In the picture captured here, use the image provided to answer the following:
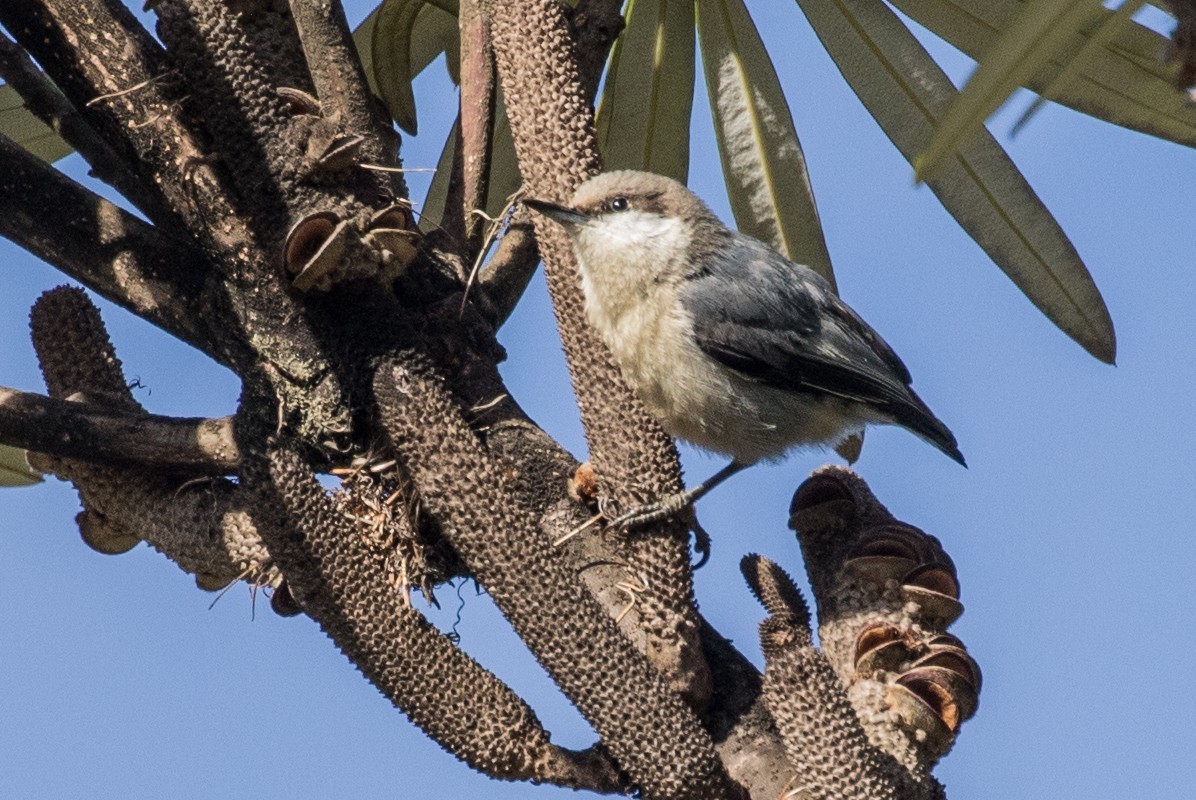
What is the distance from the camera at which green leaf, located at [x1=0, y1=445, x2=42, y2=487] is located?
3.11 m

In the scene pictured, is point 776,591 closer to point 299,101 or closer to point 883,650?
point 883,650

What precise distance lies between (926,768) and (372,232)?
128 centimetres

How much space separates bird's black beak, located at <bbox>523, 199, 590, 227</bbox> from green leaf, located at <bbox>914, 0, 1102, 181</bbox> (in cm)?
161

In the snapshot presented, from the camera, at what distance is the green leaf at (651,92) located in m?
3.33

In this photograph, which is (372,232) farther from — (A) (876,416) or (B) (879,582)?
(A) (876,416)

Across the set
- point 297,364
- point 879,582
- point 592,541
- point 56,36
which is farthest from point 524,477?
point 56,36

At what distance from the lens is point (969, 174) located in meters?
2.95

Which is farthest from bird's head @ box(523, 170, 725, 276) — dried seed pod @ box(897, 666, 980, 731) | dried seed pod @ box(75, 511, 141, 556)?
dried seed pod @ box(897, 666, 980, 731)

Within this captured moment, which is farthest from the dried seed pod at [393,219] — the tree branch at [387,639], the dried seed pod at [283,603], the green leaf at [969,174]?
the green leaf at [969,174]

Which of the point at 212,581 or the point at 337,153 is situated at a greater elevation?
the point at 337,153

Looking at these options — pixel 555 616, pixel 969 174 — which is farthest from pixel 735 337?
pixel 555 616

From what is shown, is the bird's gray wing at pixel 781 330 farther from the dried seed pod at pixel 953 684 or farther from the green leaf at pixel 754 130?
the dried seed pod at pixel 953 684

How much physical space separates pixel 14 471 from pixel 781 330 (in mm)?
1823

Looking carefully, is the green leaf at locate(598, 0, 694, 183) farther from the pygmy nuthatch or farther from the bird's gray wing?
the bird's gray wing
